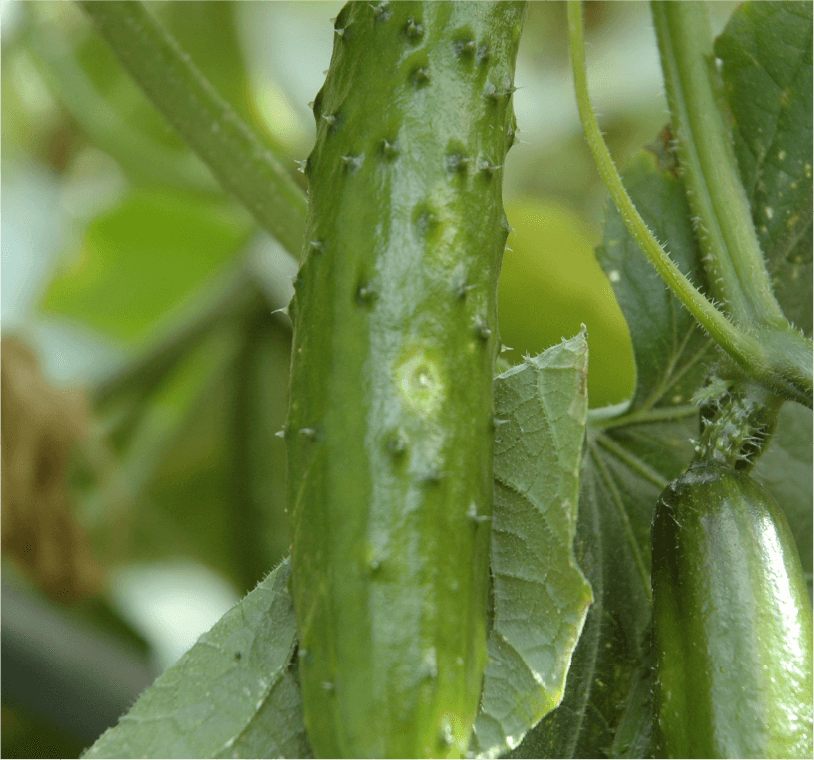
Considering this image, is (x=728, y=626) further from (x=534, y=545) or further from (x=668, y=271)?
(x=668, y=271)

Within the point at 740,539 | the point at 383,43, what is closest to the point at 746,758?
the point at 740,539

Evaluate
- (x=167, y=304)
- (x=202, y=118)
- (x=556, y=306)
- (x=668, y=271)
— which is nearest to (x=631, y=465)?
(x=668, y=271)

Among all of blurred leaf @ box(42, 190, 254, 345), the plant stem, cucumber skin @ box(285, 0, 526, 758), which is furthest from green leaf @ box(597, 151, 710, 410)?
blurred leaf @ box(42, 190, 254, 345)

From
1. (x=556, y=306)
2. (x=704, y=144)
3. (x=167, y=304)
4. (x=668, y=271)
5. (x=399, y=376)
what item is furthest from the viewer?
(x=167, y=304)

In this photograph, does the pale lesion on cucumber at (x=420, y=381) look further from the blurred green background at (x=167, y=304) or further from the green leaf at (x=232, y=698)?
the blurred green background at (x=167, y=304)

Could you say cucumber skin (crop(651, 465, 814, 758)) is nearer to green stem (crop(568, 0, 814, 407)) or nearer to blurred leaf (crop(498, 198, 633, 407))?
green stem (crop(568, 0, 814, 407))

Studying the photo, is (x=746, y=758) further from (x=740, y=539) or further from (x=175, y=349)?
(x=175, y=349)

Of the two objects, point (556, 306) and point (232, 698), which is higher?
point (556, 306)
